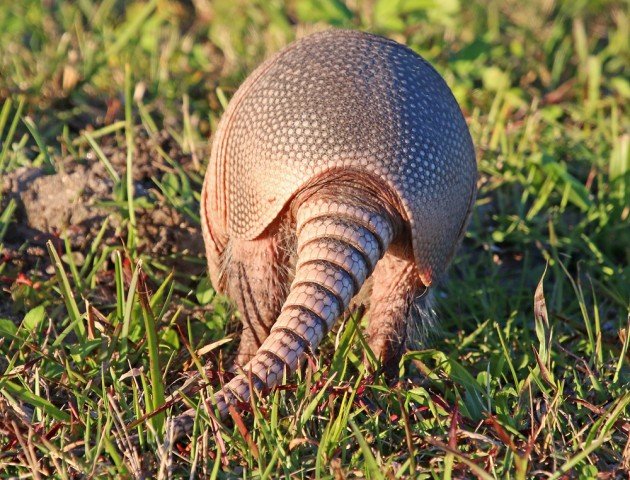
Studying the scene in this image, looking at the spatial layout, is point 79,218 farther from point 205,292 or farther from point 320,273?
point 320,273

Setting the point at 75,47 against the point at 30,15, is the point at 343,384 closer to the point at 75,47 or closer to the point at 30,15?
the point at 75,47

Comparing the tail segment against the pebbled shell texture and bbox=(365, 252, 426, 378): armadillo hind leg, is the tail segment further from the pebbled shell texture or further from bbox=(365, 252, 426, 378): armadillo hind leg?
bbox=(365, 252, 426, 378): armadillo hind leg

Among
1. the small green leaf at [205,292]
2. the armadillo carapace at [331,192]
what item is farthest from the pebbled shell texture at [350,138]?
the small green leaf at [205,292]

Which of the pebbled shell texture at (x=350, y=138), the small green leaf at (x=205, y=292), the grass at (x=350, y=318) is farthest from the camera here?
the small green leaf at (x=205, y=292)

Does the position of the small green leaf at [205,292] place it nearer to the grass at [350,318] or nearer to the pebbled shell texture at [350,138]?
the grass at [350,318]

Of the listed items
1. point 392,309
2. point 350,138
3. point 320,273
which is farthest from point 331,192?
point 392,309

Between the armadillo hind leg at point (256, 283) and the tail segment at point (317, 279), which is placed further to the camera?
the armadillo hind leg at point (256, 283)

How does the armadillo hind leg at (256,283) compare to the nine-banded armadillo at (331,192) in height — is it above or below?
below
